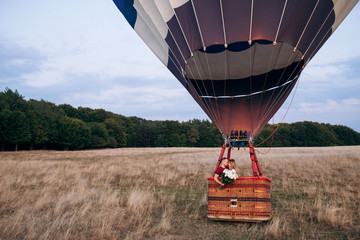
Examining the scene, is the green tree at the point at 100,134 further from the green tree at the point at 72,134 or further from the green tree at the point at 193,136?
the green tree at the point at 193,136

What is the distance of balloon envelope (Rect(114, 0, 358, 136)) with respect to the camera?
5719mm

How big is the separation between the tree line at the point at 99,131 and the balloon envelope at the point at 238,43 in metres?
43.0

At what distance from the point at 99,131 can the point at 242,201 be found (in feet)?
198

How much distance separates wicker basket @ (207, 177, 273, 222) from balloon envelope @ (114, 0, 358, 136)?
2215 mm

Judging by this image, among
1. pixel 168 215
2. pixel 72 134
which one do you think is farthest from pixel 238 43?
pixel 72 134

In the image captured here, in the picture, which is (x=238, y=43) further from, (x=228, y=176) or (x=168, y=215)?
(x=168, y=215)

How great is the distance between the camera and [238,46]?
6.23 m

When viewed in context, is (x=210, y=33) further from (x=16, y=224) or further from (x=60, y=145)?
(x=60, y=145)

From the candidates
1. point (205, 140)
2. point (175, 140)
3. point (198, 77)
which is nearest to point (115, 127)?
point (175, 140)

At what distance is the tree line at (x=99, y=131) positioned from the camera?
43.0 meters

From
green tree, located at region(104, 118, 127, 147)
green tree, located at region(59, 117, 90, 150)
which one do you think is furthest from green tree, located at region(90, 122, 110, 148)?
green tree, located at region(104, 118, 127, 147)

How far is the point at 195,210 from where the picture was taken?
6203 mm

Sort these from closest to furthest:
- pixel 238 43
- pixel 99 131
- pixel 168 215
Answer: pixel 168 215
pixel 238 43
pixel 99 131

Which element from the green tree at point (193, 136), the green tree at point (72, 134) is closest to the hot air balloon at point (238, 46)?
the green tree at point (72, 134)
